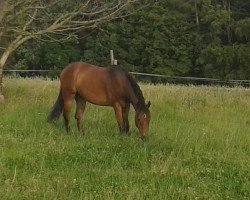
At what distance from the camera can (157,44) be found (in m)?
48.6

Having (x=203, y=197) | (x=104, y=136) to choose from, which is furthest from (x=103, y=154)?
(x=203, y=197)

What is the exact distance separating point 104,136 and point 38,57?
4043cm

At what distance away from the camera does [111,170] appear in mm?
6449

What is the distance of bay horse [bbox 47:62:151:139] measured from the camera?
903cm

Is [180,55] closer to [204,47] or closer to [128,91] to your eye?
[204,47]

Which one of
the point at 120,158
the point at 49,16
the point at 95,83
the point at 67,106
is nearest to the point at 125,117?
the point at 95,83

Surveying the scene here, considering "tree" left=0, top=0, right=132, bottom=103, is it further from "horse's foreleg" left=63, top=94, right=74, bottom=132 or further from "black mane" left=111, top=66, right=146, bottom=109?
"black mane" left=111, top=66, right=146, bottom=109

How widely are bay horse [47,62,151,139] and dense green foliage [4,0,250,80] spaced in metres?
35.5

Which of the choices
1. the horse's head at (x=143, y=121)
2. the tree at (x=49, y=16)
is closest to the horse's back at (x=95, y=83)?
the horse's head at (x=143, y=121)

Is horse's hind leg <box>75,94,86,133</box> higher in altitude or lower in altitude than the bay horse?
lower

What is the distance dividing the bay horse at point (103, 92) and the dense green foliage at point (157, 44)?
35493 mm

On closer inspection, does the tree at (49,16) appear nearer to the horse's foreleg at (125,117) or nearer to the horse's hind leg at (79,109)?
the horse's hind leg at (79,109)

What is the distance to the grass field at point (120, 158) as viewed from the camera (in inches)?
220

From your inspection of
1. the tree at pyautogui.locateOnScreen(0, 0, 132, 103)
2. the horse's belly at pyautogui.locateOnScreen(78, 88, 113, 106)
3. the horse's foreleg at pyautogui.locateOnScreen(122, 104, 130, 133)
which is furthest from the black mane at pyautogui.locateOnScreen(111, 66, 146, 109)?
the tree at pyautogui.locateOnScreen(0, 0, 132, 103)
